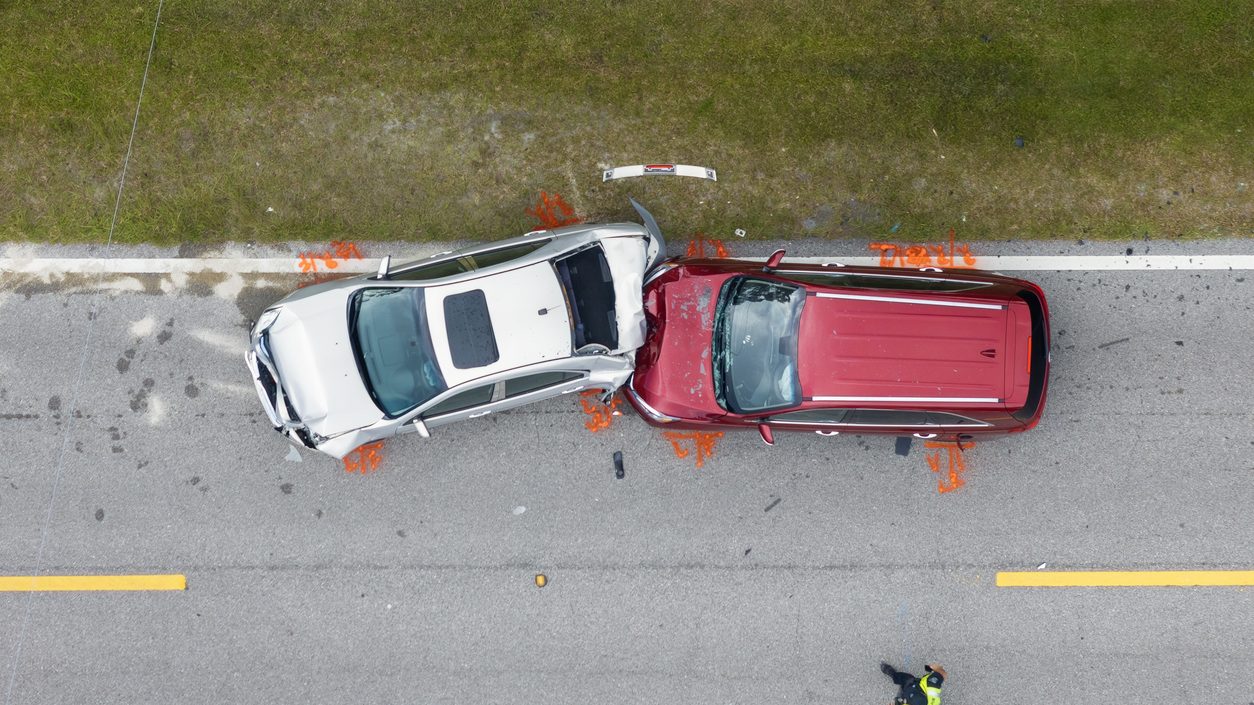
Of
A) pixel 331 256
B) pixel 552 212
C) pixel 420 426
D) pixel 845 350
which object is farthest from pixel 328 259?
pixel 845 350

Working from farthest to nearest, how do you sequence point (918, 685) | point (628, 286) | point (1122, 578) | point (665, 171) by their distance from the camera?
point (665, 171)
point (1122, 578)
point (918, 685)
point (628, 286)

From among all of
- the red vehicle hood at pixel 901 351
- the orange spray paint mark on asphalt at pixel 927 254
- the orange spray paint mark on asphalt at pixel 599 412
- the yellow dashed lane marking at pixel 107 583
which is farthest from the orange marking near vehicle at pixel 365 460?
the orange spray paint mark on asphalt at pixel 927 254

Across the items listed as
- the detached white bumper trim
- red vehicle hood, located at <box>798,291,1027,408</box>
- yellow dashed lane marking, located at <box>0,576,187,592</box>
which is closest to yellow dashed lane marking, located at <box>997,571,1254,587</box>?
red vehicle hood, located at <box>798,291,1027,408</box>

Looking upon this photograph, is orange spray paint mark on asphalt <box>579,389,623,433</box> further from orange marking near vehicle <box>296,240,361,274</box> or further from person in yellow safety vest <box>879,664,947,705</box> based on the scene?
person in yellow safety vest <box>879,664,947,705</box>

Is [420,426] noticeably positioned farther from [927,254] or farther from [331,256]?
[927,254]

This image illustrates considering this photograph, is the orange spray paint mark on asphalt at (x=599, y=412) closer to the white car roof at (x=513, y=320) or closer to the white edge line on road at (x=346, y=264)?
the white car roof at (x=513, y=320)

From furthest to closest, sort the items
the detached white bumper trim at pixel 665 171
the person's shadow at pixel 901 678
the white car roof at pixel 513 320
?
the detached white bumper trim at pixel 665 171 < the person's shadow at pixel 901 678 < the white car roof at pixel 513 320
